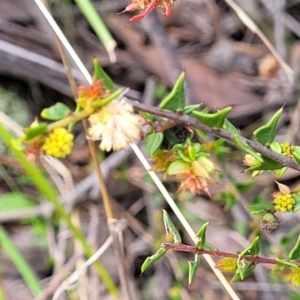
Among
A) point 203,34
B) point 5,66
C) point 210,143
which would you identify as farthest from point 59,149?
point 203,34

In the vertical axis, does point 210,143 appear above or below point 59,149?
below

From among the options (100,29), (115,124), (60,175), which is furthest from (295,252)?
(60,175)

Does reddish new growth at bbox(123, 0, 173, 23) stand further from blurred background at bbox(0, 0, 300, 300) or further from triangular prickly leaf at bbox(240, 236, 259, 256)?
blurred background at bbox(0, 0, 300, 300)

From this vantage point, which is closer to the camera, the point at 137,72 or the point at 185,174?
the point at 185,174

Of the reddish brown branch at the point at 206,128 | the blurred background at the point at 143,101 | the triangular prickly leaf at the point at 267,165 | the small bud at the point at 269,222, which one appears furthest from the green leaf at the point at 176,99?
the blurred background at the point at 143,101

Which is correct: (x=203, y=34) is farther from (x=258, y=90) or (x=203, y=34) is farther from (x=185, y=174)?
(x=185, y=174)

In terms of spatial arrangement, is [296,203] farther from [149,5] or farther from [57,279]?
[57,279]

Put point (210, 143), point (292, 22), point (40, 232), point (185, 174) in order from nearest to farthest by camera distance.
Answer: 1. point (185, 174)
2. point (210, 143)
3. point (40, 232)
4. point (292, 22)

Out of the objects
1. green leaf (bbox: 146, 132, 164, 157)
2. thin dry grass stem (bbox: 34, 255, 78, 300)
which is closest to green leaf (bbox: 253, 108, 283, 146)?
green leaf (bbox: 146, 132, 164, 157)
